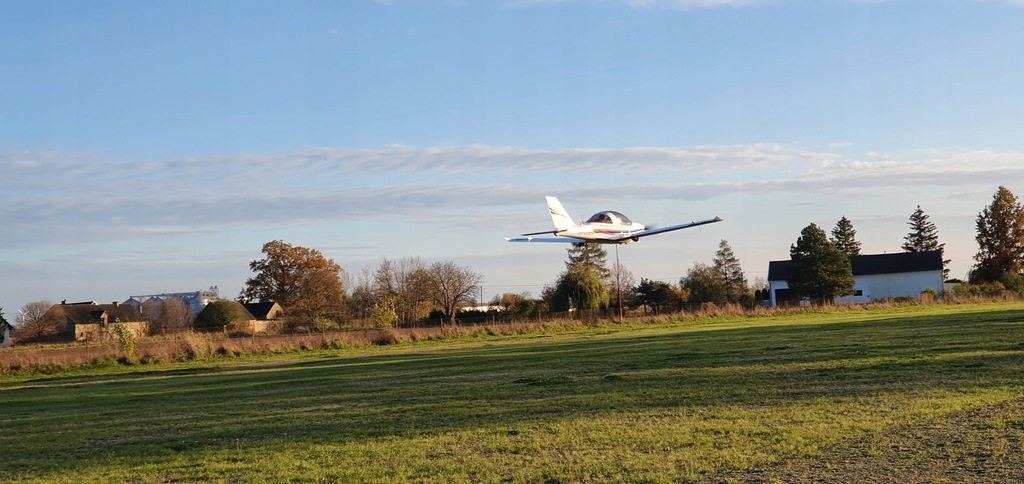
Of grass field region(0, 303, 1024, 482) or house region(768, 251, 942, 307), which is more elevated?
house region(768, 251, 942, 307)

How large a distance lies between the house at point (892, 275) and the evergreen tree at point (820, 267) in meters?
11.9

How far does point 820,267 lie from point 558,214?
131 ft

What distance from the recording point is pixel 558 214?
141ft

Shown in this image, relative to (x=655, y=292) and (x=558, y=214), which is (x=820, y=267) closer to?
(x=655, y=292)

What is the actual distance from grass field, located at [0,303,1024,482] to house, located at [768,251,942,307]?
70.9m

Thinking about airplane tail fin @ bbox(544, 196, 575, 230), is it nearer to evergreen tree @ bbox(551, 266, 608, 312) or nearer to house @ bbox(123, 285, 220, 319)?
evergreen tree @ bbox(551, 266, 608, 312)

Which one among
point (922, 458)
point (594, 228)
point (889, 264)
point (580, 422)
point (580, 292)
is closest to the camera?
point (922, 458)

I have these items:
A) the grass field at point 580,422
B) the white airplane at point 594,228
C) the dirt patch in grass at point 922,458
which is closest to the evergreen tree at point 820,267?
the white airplane at point 594,228

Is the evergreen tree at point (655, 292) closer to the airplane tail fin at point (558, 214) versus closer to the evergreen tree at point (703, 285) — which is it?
the evergreen tree at point (703, 285)

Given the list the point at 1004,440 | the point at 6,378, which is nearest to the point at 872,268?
the point at 6,378

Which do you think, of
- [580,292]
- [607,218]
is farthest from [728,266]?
[607,218]

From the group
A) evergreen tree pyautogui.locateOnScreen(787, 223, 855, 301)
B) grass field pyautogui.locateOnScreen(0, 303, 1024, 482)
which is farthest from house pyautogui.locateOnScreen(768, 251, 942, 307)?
grass field pyautogui.locateOnScreen(0, 303, 1024, 482)

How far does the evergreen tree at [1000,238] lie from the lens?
8644cm

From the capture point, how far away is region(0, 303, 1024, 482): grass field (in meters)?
8.81
